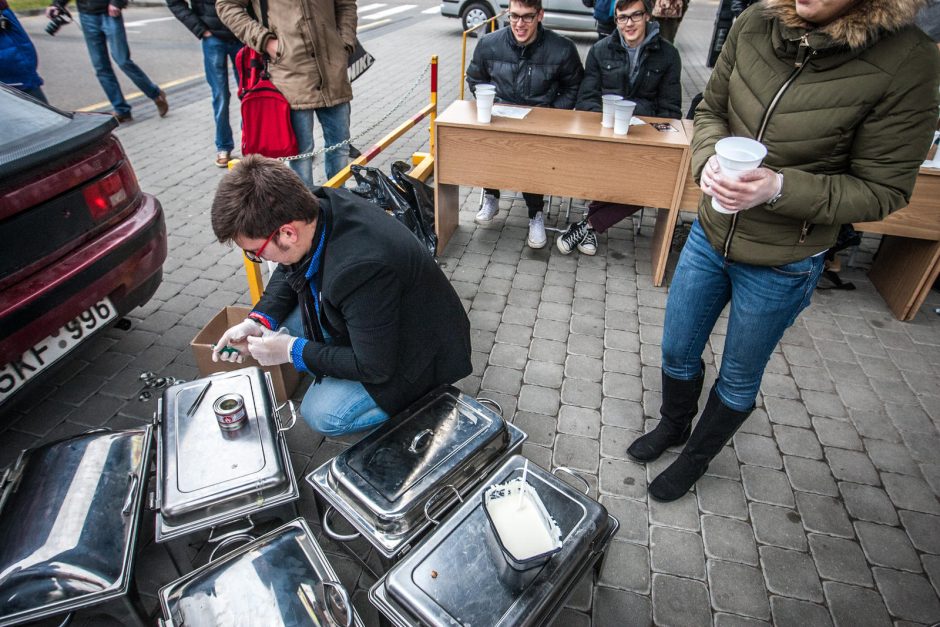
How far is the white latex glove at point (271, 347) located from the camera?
6.78 ft

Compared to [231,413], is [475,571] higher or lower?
lower

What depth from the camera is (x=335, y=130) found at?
4309mm

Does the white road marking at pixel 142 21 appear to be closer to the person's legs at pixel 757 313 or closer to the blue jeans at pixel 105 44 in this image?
the blue jeans at pixel 105 44

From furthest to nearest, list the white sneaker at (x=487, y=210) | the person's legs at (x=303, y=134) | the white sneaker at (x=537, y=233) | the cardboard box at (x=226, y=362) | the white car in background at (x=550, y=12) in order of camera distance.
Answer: the white car in background at (x=550, y=12), the white sneaker at (x=487, y=210), the white sneaker at (x=537, y=233), the person's legs at (x=303, y=134), the cardboard box at (x=226, y=362)

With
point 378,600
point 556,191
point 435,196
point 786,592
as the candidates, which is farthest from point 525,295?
point 378,600

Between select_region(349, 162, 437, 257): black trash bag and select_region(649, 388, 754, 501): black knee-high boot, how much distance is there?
2031mm

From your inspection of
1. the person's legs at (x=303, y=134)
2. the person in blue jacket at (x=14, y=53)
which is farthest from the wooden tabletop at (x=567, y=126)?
the person in blue jacket at (x=14, y=53)

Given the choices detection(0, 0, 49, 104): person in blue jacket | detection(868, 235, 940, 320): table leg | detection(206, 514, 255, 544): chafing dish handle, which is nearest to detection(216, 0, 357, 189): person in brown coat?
detection(0, 0, 49, 104): person in blue jacket

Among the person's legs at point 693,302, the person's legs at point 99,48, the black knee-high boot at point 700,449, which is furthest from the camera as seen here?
the person's legs at point 99,48

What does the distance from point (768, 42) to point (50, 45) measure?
13185mm

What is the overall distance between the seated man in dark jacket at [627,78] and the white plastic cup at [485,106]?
1.04 meters

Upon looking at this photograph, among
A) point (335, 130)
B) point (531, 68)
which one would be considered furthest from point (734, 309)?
point (335, 130)

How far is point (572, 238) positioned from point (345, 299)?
2709mm

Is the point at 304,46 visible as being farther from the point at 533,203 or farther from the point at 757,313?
the point at 757,313
